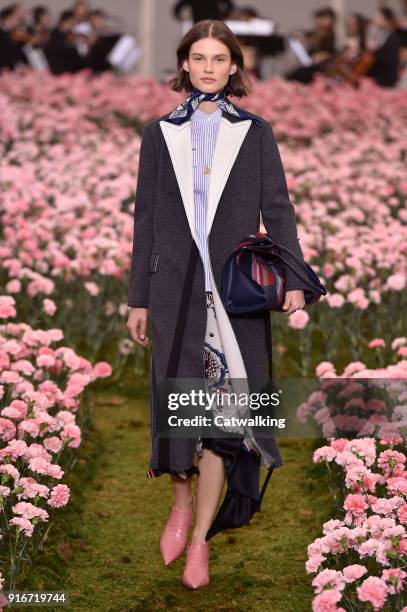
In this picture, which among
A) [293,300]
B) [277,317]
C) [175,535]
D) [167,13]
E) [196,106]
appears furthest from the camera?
[167,13]

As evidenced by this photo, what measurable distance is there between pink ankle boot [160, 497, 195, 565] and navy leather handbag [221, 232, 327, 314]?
0.80m

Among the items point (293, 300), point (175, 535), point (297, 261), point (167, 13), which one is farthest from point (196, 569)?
point (167, 13)

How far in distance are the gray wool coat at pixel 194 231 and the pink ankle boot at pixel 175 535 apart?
302mm

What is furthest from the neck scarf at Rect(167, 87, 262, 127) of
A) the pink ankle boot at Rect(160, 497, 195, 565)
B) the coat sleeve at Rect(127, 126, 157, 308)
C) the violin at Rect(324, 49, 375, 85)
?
the violin at Rect(324, 49, 375, 85)

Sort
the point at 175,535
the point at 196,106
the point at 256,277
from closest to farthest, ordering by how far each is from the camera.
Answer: the point at 256,277 → the point at 196,106 → the point at 175,535

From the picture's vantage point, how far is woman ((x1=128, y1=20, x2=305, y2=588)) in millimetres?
3258

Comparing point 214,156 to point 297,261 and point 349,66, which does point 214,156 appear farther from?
point 349,66

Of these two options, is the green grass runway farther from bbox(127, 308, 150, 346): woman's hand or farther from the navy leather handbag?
the navy leather handbag

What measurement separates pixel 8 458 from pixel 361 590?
1278 mm

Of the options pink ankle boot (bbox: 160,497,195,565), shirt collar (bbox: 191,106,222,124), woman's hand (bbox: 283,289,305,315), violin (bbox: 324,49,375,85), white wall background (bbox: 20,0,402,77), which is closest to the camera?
woman's hand (bbox: 283,289,305,315)

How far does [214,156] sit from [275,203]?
242 millimetres

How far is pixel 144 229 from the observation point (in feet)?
11.0

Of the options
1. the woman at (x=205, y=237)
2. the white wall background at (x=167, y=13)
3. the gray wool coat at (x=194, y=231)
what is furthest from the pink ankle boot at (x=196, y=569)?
the white wall background at (x=167, y=13)

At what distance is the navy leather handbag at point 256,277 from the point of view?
10.2 feet
